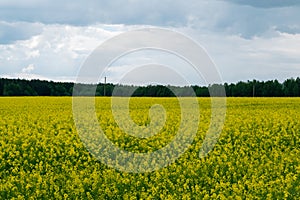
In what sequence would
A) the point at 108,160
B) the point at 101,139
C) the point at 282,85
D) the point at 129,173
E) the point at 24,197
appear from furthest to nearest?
the point at 282,85, the point at 101,139, the point at 108,160, the point at 129,173, the point at 24,197

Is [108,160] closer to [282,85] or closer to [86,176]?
[86,176]

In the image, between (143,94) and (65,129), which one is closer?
(65,129)

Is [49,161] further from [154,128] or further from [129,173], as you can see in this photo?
[154,128]

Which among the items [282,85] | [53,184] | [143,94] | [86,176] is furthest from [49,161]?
[282,85]

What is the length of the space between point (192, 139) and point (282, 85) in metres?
57.8

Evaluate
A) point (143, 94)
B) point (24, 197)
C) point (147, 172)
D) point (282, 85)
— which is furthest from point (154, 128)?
point (282, 85)

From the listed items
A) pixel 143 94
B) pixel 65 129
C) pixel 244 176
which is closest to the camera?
pixel 244 176

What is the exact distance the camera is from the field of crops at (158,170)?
32.0ft

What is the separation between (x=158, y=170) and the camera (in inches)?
469

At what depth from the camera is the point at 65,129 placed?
1689 cm

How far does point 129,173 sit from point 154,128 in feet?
17.5

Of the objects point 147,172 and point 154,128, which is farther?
point 154,128

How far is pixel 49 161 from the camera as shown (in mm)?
13500

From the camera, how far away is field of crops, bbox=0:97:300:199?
9.76 metres
